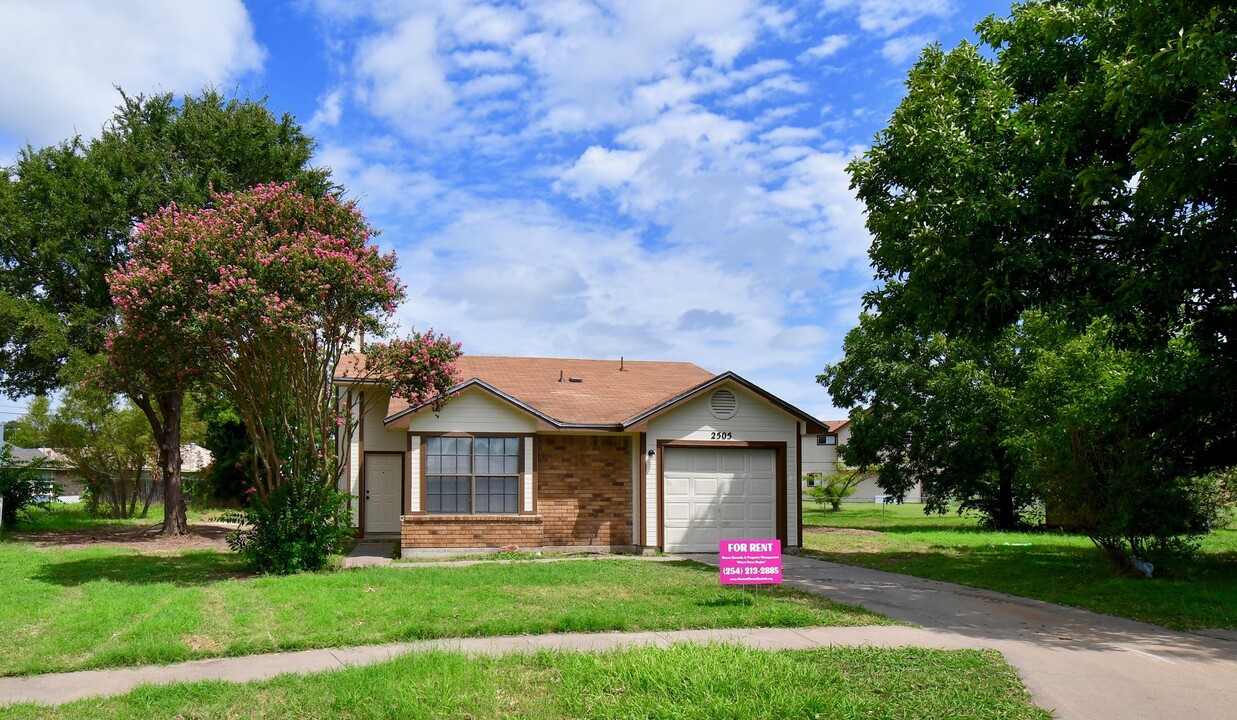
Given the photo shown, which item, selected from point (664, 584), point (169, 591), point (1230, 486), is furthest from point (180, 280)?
point (1230, 486)

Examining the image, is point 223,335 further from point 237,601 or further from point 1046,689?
point 1046,689

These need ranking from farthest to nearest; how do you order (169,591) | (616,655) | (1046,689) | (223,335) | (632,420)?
(632,420) → (223,335) → (169,591) → (616,655) → (1046,689)

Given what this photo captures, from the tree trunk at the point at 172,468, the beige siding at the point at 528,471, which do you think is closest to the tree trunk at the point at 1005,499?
the beige siding at the point at 528,471

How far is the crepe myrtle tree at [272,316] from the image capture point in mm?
12602

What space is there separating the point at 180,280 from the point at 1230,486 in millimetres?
19871

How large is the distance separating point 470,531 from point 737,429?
569 cm

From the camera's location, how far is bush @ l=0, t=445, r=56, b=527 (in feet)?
76.8

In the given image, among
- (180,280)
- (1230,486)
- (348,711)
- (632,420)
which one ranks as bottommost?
(348,711)

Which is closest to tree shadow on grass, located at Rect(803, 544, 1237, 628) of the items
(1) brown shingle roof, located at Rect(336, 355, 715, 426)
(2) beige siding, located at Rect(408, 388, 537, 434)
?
(1) brown shingle roof, located at Rect(336, 355, 715, 426)

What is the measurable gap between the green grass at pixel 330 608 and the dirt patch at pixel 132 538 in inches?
191

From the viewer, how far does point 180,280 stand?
495 inches

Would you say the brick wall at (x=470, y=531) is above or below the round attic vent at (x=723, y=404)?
below

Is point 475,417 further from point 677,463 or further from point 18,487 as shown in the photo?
point 18,487

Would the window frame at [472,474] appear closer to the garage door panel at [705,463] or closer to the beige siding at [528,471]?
the beige siding at [528,471]
